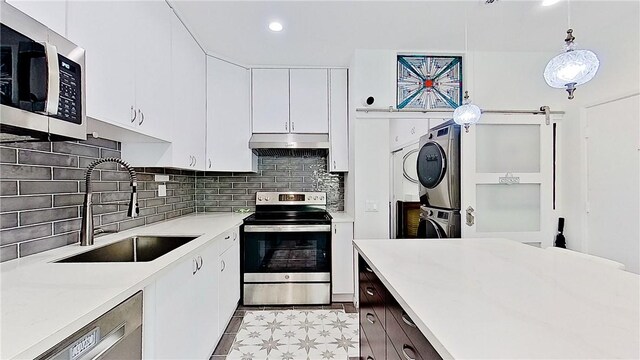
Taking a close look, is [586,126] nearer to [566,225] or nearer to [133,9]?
[566,225]

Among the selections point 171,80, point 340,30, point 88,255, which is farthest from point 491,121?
point 88,255

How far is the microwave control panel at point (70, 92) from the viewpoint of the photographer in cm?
107

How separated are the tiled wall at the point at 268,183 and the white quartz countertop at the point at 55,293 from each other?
212cm

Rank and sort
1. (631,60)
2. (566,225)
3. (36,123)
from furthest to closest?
(566,225), (631,60), (36,123)

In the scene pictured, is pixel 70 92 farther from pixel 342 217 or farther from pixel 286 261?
pixel 342 217

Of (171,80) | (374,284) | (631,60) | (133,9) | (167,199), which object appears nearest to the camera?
(374,284)

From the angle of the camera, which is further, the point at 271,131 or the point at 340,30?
the point at 271,131

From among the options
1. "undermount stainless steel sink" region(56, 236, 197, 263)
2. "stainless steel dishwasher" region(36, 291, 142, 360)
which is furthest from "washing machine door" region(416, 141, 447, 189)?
"stainless steel dishwasher" region(36, 291, 142, 360)

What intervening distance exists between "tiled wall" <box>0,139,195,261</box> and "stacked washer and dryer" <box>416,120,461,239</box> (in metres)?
2.66

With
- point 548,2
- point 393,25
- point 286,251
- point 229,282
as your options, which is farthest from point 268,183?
point 548,2

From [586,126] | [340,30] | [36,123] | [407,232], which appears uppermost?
[340,30]

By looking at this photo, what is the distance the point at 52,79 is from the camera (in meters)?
1.00

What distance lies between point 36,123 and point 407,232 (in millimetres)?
3080

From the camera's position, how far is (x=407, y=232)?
3385 millimetres
